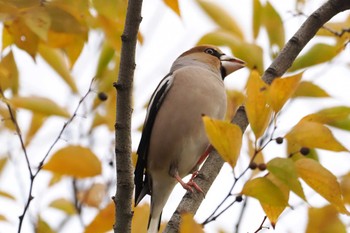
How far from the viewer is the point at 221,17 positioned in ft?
10.6

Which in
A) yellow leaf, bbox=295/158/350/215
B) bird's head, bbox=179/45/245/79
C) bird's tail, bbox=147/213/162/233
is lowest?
yellow leaf, bbox=295/158/350/215

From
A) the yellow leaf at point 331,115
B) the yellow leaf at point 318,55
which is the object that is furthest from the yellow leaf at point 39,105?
the yellow leaf at point 331,115

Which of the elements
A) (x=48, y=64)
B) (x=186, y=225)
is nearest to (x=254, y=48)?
(x=48, y=64)

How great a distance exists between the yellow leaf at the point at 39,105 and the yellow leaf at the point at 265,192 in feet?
4.75

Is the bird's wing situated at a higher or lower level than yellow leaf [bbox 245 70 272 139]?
higher

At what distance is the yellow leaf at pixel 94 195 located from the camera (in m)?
4.12

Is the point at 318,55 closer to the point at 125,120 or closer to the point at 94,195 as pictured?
the point at 125,120

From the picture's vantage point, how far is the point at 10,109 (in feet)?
9.86

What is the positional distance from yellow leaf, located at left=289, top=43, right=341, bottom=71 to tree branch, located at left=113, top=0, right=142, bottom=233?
1.02 metres

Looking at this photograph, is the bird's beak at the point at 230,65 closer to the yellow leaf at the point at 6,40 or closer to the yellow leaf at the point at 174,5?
the yellow leaf at the point at 6,40

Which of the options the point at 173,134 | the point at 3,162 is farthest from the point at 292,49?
the point at 3,162

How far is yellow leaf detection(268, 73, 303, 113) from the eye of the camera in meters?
1.92

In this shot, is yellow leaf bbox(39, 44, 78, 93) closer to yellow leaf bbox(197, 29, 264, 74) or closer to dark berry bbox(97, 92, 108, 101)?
dark berry bbox(97, 92, 108, 101)

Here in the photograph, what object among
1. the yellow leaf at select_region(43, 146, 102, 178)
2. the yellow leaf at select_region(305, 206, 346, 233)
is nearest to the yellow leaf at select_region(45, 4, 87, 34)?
the yellow leaf at select_region(43, 146, 102, 178)
